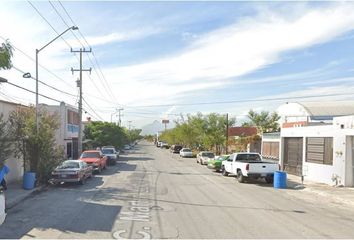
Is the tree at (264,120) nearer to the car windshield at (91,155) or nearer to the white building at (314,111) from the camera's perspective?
the white building at (314,111)

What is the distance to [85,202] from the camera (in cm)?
1756

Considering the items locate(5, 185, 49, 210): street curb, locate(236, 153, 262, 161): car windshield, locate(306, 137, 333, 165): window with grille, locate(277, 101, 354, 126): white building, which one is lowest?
locate(5, 185, 49, 210): street curb

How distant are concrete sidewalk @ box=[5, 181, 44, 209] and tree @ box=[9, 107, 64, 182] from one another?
1.35 metres

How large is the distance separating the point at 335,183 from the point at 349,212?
9.46 m

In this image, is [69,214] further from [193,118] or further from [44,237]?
[193,118]

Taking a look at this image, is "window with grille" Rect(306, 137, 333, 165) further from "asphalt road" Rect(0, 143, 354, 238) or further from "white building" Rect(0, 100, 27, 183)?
"white building" Rect(0, 100, 27, 183)

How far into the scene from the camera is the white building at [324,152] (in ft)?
80.3

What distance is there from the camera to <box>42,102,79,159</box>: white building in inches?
1977

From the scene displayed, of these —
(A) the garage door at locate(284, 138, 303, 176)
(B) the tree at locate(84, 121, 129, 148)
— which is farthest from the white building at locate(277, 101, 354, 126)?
(B) the tree at locate(84, 121, 129, 148)

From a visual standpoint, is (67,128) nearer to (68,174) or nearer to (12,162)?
(12,162)

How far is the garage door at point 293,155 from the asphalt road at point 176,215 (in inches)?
396

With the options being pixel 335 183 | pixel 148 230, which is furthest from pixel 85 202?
pixel 335 183

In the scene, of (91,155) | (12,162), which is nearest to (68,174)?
(12,162)

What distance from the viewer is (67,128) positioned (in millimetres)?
52906
